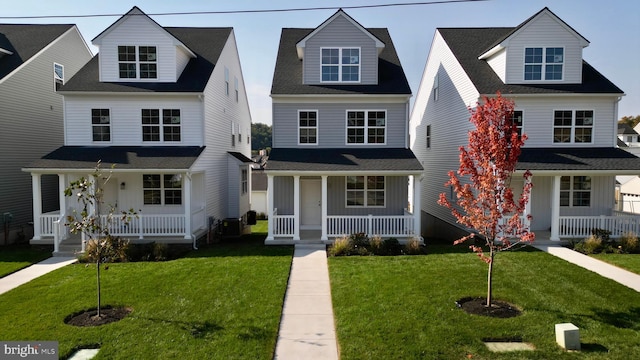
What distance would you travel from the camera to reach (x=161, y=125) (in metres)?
16.1

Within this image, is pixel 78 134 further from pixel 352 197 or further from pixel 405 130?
pixel 405 130

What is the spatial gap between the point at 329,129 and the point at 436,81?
7770 mm

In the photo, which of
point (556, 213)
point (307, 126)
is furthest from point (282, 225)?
point (556, 213)

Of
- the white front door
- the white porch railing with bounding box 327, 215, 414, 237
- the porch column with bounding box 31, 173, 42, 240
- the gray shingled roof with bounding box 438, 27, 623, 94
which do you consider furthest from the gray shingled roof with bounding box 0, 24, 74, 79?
the gray shingled roof with bounding box 438, 27, 623, 94

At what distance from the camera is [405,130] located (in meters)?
16.7

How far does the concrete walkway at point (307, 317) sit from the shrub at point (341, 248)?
104cm

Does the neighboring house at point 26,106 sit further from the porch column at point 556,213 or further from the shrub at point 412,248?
the porch column at point 556,213

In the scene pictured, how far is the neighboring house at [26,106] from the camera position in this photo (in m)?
16.4

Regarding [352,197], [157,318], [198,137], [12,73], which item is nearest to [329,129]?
[352,197]

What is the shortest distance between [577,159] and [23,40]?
2547 cm

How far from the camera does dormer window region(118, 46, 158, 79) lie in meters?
16.2

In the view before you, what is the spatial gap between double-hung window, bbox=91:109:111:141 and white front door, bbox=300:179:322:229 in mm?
8516

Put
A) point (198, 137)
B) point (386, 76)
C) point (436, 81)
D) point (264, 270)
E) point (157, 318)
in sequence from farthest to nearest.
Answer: point (436, 81)
point (386, 76)
point (198, 137)
point (264, 270)
point (157, 318)

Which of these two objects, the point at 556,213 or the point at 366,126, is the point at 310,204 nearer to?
the point at 366,126
